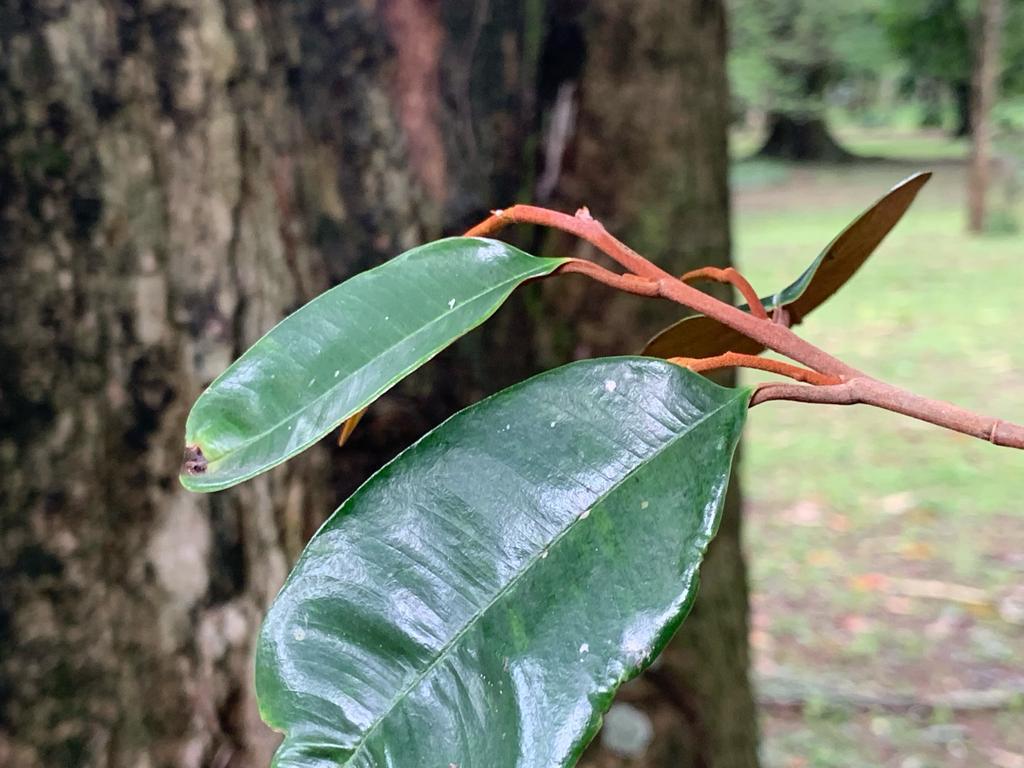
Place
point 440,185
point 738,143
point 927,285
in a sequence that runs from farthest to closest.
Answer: point 738,143, point 927,285, point 440,185

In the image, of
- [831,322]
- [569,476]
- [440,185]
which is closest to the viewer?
[569,476]

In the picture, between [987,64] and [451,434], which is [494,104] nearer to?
[451,434]

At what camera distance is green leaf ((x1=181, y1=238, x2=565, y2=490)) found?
405mm

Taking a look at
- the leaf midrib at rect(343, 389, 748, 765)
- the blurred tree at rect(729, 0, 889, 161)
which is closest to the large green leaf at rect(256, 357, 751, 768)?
the leaf midrib at rect(343, 389, 748, 765)

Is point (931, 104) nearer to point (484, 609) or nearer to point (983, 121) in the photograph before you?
point (983, 121)

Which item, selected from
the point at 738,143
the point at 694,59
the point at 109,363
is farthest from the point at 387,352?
the point at 738,143

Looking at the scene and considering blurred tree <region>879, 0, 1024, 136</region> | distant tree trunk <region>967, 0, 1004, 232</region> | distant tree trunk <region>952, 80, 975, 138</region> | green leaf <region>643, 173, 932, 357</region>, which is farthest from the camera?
distant tree trunk <region>952, 80, 975, 138</region>

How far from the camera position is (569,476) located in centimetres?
40

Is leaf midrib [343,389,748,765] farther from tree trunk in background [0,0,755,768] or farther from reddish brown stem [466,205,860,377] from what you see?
tree trunk in background [0,0,755,768]

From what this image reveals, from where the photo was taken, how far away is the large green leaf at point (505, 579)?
1.19ft

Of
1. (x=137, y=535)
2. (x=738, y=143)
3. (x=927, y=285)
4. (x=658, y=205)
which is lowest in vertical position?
(x=738, y=143)

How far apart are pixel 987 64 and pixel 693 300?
794cm

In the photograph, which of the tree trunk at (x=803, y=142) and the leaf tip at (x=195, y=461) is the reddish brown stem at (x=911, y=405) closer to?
the leaf tip at (x=195, y=461)

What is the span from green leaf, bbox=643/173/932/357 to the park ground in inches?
63.5
